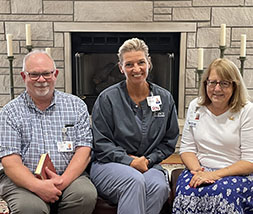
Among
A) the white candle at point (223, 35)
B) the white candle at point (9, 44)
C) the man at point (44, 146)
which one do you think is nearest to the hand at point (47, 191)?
the man at point (44, 146)

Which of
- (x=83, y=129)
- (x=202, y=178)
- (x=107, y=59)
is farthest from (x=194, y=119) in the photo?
(x=107, y=59)

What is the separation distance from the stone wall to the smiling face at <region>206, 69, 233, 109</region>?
160cm

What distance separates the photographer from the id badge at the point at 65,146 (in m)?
1.87

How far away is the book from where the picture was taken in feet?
5.54

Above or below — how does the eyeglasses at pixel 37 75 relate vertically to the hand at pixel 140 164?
above

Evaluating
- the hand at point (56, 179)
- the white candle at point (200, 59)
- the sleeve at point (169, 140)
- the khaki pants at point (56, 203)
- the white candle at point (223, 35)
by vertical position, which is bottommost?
the khaki pants at point (56, 203)

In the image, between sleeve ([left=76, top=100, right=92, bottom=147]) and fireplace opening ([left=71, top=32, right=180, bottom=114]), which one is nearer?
sleeve ([left=76, top=100, right=92, bottom=147])

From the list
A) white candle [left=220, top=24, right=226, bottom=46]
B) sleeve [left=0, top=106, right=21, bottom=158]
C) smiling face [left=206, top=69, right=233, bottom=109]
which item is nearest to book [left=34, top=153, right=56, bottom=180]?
sleeve [left=0, top=106, right=21, bottom=158]

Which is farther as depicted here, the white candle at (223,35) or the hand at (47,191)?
the white candle at (223,35)

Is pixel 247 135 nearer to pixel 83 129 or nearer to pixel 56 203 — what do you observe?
pixel 83 129

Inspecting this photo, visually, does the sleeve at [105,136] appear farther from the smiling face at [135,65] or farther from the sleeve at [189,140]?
the sleeve at [189,140]

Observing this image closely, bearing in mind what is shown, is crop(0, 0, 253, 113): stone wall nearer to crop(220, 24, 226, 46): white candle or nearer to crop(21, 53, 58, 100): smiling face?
crop(220, 24, 226, 46): white candle

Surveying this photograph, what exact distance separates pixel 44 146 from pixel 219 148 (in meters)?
0.87

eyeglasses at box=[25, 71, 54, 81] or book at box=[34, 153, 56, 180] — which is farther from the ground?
eyeglasses at box=[25, 71, 54, 81]
